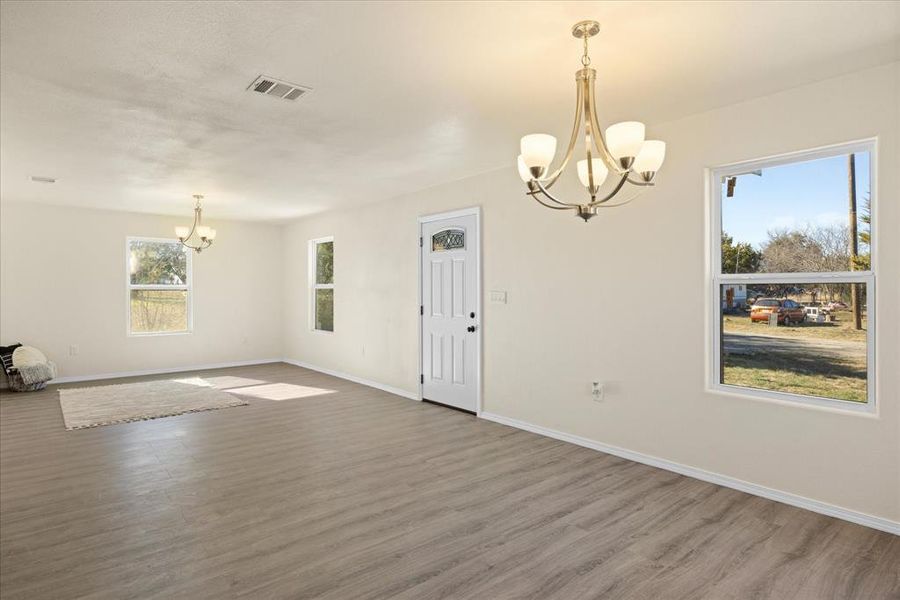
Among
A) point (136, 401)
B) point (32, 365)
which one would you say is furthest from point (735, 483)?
point (32, 365)

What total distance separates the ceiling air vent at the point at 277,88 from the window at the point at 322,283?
182 inches

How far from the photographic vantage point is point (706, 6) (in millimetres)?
2090

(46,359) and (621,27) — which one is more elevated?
(621,27)

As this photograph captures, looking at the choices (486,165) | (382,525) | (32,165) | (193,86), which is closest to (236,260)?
(32,165)

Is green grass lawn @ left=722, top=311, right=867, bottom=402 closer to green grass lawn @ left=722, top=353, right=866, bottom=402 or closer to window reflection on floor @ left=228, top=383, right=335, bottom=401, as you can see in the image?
green grass lawn @ left=722, top=353, right=866, bottom=402

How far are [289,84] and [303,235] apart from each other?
5.64 m

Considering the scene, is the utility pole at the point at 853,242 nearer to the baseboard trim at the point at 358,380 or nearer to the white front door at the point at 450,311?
the white front door at the point at 450,311

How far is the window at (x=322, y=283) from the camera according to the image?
779 centimetres

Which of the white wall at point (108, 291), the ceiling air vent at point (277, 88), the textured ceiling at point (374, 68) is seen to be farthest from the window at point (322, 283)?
the ceiling air vent at point (277, 88)

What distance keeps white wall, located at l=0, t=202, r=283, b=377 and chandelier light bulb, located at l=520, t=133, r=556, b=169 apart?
23.7 feet

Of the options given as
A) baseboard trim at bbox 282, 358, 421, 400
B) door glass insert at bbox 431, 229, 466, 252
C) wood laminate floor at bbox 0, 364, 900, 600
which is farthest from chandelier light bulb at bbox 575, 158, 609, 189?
baseboard trim at bbox 282, 358, 421, 400

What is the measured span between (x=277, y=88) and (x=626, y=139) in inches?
79.8

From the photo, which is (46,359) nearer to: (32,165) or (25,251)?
(25,251)

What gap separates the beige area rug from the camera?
4.98 metres
